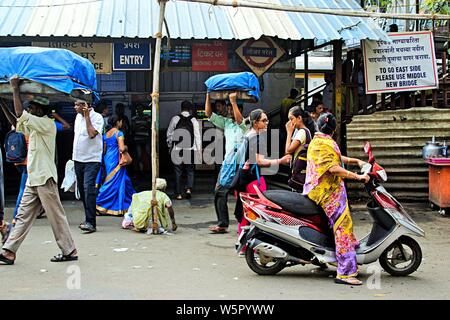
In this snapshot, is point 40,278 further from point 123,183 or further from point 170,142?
point 170,142

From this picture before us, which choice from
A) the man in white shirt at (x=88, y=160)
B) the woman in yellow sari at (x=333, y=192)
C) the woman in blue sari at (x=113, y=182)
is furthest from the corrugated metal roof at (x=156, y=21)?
the woman in yellow sari at (x=333, y=192)

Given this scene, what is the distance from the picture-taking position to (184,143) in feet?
35.7

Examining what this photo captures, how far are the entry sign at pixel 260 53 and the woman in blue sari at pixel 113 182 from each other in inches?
100

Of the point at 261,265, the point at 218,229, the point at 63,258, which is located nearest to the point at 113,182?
the point at 218,229

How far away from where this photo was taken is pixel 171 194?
11266 mm

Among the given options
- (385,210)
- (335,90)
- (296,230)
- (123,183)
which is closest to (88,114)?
(123,183)

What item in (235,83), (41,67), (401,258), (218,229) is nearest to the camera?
(401,258)

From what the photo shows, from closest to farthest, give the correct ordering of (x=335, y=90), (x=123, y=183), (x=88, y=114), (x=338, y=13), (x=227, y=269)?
(x=227, y=269) < (x=88, y=114) < (x=338, y=13) < (x=123, y=183) < (x=335, y=90)

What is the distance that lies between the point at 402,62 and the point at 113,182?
5.33m

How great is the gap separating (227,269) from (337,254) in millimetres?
1221

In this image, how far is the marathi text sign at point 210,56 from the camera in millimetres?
10320

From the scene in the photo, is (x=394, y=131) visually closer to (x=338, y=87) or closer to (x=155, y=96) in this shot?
(x=338, y=87)

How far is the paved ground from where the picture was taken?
5059 millimetres
